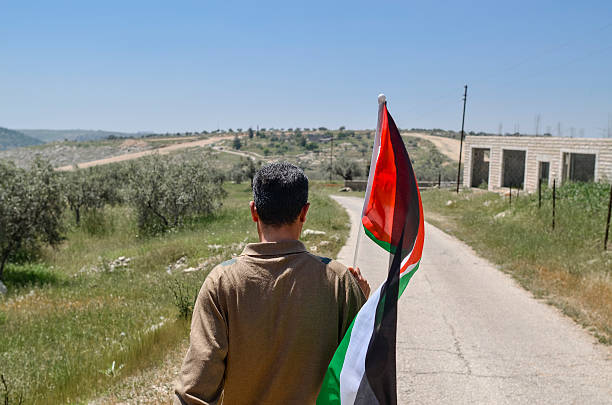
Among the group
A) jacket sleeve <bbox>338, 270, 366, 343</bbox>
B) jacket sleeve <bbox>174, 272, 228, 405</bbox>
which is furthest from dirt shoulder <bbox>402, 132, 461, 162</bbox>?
jacket sleeve <bbox>174, 272, 228, 405</bbox>

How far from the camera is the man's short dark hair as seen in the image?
2.20 meters

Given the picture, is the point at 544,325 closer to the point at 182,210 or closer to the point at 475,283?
the point at 475,283

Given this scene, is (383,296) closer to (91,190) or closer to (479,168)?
(91,190)

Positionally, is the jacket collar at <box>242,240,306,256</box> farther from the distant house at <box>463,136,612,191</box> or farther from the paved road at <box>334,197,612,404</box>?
the distant house at <box>463,136,612,191</box>

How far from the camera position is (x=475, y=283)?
10852 millimetres

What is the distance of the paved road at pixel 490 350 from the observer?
545 cm

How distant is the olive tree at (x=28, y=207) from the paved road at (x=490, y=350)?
36.9 ft

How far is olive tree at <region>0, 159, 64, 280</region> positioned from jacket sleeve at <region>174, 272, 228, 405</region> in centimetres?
1604

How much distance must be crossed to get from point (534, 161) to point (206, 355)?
106ft

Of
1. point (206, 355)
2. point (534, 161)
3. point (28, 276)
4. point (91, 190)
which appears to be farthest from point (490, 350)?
point (91, 190)

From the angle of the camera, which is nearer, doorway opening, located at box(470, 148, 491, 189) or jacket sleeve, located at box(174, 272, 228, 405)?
jacket sleeve, located at box(174, 272, 228, 405)

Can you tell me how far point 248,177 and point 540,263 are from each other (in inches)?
1968

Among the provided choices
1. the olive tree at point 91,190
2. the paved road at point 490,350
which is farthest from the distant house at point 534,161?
the olive tree at point 91,190

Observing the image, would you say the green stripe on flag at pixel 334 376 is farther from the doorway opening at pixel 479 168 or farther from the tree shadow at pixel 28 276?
the doorway opening at pixel 479 168
